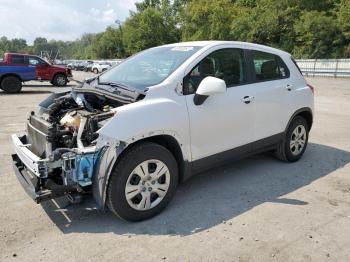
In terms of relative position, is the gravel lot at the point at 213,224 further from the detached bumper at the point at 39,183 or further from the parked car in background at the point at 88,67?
the parked car in background at the point at 88,67

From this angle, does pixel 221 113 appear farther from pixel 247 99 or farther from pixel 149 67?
pixel 149 67

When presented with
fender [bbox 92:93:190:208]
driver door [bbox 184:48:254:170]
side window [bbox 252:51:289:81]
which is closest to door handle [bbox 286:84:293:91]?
side window [bbox 252:51:289:81]

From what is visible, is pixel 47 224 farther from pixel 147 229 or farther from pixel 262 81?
pixel 262 81

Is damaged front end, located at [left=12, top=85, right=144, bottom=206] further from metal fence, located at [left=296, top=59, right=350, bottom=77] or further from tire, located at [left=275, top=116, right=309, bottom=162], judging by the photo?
metal fence, located at [left=296, top=59, right=350, bottom=77]

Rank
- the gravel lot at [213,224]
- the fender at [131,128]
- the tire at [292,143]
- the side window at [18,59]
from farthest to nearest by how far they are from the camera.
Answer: the side window at [18,59] → the tire at [292,143] → the fender at [131,128] → the gravel lot at [213,224]

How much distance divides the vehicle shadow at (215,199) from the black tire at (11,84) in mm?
14696

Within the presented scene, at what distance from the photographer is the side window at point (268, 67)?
5.26 m

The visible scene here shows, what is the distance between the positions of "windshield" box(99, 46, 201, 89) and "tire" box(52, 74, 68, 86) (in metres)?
17.0

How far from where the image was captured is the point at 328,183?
518 centimetres

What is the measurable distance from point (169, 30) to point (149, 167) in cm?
6778

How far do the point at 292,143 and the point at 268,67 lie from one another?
127 cm

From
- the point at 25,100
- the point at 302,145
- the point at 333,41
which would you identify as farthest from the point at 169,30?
the point at 302,145

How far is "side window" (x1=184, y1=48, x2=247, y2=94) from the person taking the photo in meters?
4.37

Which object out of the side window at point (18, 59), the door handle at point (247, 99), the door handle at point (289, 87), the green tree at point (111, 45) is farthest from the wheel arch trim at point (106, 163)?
the green tree at point (111, 45)
